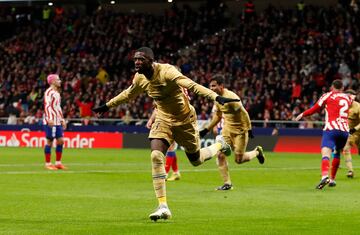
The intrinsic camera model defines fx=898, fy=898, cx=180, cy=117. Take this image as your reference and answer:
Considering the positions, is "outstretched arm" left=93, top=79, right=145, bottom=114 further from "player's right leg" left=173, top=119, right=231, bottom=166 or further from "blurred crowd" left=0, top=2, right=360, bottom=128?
"blurred crowd" left=0, top=2, right=360, bottom=128

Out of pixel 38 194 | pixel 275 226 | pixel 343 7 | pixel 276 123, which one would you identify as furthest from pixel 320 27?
pixel 275 226

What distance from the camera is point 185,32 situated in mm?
52531

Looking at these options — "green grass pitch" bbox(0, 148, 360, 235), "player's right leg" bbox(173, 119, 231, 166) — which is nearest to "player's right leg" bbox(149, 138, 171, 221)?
"green grass pitch" bbox(0, 148, 360, 235)

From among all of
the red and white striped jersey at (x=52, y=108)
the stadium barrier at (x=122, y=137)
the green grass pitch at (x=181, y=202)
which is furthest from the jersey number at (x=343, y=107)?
the stadium barrier at (x=122, y=137)

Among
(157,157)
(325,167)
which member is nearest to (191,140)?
(157,157)

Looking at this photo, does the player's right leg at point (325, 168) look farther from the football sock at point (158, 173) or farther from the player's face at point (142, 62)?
the player's face at point (142, 62)

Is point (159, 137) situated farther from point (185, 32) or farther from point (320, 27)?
point (185, 32)

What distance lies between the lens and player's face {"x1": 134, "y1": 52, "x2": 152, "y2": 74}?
42.9ft

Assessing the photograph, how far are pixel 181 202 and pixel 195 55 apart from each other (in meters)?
34.1

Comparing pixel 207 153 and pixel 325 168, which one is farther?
pixel 325 168

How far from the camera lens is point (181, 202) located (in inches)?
623

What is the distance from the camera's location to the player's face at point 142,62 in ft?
42.9

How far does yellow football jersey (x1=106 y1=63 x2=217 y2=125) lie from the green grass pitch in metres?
1.53

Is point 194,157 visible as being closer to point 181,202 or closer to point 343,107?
point 181,202
